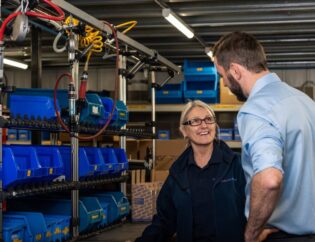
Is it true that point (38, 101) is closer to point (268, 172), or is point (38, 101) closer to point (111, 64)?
point (268, 172)

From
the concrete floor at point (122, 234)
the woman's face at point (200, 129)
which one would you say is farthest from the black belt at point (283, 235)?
the concrete floor at point (122, 234)

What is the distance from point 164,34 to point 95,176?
4061mm

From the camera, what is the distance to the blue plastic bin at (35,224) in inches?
171

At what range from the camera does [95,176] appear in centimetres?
548

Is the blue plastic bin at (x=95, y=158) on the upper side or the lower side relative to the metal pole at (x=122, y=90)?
lower

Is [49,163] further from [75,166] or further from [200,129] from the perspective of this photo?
[200,129]

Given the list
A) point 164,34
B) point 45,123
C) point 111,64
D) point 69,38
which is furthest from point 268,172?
point 111,64

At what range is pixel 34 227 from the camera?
439cm

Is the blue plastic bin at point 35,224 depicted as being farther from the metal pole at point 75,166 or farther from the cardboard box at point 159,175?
the cardboard box at point 159,175

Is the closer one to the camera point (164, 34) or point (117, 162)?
point (117, 162)

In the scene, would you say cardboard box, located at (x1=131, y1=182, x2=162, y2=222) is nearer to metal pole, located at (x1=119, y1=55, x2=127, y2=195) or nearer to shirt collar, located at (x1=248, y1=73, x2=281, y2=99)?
metal pole, located at (x1=119, y1=55, x2=127, y2=195)

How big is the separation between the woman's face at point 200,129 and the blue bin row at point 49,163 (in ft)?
4.27

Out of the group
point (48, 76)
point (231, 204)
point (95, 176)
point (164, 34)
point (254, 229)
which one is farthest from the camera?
point (48, 76)

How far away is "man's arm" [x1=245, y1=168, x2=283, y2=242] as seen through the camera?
232cm
